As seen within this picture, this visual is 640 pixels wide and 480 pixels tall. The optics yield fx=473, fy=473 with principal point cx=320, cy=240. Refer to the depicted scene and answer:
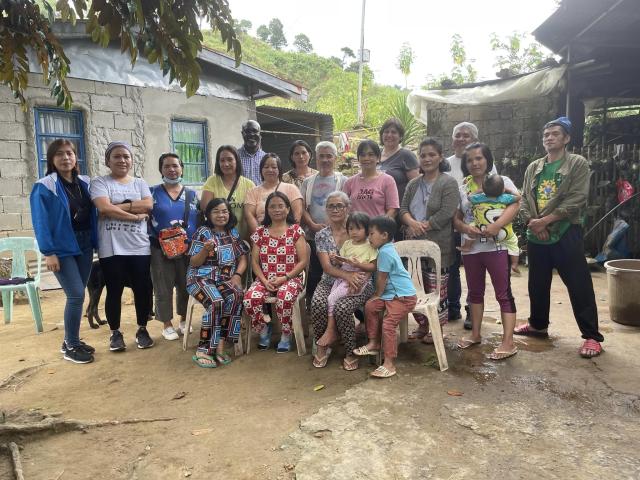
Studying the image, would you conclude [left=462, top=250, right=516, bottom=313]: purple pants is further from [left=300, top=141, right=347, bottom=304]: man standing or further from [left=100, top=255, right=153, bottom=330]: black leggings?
[left=100, top=255, right=153, bottom=330]: black leggings

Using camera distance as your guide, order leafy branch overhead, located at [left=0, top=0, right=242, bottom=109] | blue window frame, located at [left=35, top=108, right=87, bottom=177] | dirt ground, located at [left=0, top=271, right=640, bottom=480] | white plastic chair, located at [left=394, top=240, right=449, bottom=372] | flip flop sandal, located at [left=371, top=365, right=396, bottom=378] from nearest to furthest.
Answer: leafy branch overhead, located at [left=0, top=0, right=242, bottom=109]
dirt ground, located at [left=0, top=271, right=640, bottom=480]
flip flop sandal, located at [left=371, top=365, right=396, bottom=378]
white plastic chair, located at [left=394, top=240, right=449, bottom=372]
blue window frame, located at [left=35, top=108, right=87, bottom=177]

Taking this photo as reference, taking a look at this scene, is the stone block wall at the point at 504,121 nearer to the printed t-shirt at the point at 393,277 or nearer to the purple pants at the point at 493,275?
the purple pants at the point at 493,275

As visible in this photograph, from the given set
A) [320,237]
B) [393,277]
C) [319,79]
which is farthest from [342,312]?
[319,79]

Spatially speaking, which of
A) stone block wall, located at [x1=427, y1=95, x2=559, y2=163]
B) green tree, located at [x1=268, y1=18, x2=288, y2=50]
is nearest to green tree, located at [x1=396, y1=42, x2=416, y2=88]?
stone block wall, located at [x1=427, y1=95, x2=559, y2=163]

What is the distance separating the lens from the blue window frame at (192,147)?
8.42 meters

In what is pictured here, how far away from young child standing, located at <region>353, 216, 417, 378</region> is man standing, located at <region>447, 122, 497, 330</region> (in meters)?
0.97

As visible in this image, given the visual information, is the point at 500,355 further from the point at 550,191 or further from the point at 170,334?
the point at 170,334

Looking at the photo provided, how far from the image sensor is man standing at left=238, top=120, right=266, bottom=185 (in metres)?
4.49

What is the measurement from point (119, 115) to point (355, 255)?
5728 mm

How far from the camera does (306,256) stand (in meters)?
3.92

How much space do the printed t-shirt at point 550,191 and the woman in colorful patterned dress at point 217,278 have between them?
245 cm

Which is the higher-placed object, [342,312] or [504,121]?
[504,121]

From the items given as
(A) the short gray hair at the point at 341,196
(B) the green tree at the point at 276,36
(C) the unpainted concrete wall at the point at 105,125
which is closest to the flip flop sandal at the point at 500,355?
(A) the short gray hair at the point at 341,196

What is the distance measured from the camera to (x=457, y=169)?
14.4ft
